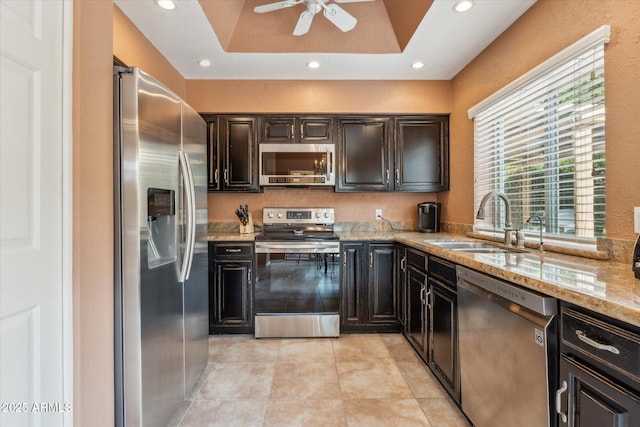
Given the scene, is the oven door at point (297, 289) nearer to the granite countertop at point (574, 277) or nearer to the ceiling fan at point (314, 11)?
the granite countertop at point (574, 277)

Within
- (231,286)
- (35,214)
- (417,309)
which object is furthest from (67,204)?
(417,309)

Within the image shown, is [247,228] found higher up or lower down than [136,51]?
lower down

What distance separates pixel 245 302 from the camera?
2732 millimetres

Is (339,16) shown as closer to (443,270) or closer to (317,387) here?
(443,270)

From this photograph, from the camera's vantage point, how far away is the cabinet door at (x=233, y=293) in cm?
272

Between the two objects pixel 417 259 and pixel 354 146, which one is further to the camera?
pixel 354 146

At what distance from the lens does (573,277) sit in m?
1.14

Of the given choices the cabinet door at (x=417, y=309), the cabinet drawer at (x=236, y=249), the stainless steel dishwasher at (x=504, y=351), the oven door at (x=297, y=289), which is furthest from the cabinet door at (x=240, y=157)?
the stainless steel dishwasher at (x=504, y=351)

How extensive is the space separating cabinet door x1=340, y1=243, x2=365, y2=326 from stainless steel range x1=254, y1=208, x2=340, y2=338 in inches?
2.9

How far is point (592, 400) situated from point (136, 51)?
3.14m

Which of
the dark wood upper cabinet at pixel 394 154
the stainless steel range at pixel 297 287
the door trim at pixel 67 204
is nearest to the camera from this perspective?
the door trim at pixel 67 204

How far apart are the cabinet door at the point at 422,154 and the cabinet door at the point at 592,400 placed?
231cm

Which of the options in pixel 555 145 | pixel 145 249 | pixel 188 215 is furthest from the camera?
pixel 555 145

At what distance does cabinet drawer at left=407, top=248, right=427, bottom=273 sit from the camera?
7.11ft
